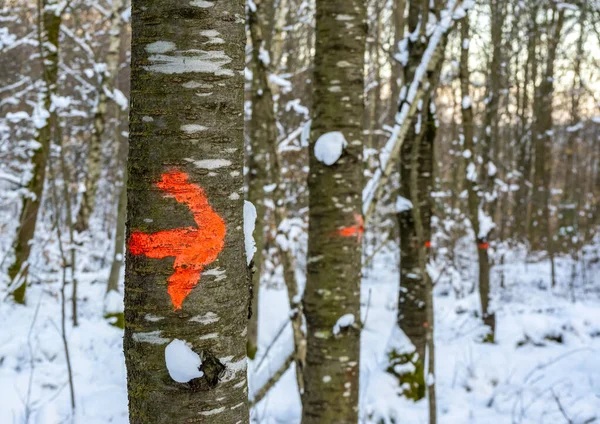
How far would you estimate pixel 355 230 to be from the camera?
2525 millimetres

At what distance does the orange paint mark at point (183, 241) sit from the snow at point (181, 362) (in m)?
0.07

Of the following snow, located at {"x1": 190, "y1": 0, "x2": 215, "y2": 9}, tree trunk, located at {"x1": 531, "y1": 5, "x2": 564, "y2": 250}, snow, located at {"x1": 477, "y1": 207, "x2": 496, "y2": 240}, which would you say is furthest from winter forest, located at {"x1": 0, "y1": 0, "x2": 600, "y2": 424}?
tree trunk, located at {"x1": 531, "y1": 5, "x2": 564, "y2": 250}

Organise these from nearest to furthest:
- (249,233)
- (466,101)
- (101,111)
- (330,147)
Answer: (249,233), (330,147), (466,101), (101,111)

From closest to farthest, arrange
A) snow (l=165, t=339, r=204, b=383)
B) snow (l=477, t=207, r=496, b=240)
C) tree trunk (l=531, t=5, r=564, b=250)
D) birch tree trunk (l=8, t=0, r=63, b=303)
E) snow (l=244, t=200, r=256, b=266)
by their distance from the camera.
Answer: snow (l=165, t=339, r=204, b=383), snow (l=244, t=200, r=256, b=266), snow (l=477, t=207, r=496, b=240), birch tree trunk (l=8, t=0, r=63, b=303), tree trunk (l=531, t=5, r=564, b=250)

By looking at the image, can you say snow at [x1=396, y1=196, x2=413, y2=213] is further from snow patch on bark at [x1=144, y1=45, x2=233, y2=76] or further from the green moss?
snow patch on bark at [x1=144, y1=45, x2=233, y2=76]

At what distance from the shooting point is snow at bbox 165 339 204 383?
0.93 meters

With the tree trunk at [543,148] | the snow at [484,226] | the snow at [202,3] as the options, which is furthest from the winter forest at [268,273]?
the tree trunk at [543,148]

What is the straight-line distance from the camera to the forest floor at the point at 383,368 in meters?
4.39

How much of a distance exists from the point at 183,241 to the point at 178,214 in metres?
0.05

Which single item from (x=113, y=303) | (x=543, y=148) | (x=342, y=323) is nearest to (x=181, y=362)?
(x=342, y=323)

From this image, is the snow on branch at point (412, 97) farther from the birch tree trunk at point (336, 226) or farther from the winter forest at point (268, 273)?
the birch tree trunk at point (336, 226)

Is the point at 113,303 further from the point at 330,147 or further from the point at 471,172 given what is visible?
the point at 330,147

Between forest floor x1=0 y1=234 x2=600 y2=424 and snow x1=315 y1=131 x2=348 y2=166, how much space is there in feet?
2.65

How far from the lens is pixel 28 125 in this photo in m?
13.4
